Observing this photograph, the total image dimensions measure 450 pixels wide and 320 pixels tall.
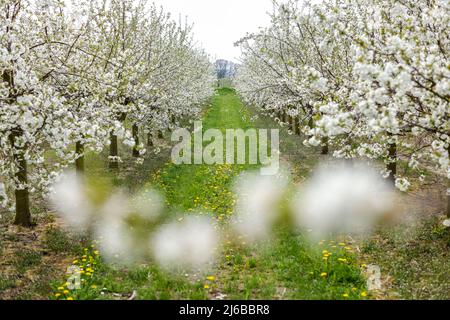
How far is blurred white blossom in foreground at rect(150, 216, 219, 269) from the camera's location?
1049cm

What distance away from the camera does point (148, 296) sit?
8320 millimetres

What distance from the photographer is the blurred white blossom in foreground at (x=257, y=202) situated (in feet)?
42.5

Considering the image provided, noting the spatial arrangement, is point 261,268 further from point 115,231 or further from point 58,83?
point 58,83

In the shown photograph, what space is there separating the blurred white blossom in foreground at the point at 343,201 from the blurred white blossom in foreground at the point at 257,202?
35.4 inches

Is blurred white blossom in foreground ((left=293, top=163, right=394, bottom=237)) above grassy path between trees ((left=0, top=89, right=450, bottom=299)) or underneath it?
above

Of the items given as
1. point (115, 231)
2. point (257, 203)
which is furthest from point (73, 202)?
point (257, 203)

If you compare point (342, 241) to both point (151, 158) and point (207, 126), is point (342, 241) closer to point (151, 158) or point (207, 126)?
point (151, 158)

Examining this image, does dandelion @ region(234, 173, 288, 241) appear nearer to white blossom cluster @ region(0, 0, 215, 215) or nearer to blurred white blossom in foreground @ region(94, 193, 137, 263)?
blurred white blossom in foreground @ region(94, 193, 137, 263)

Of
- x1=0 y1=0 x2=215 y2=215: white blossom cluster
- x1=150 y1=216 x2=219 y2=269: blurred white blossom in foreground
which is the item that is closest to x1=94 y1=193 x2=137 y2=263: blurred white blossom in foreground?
x1=150 y1=216 x2=219 y2=269: blurred white blossom in foreground

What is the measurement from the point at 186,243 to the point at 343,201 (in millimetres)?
6641

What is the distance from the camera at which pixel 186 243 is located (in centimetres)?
Answer: 1188

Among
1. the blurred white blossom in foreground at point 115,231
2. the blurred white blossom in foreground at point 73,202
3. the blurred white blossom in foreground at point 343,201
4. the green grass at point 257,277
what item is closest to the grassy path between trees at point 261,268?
the green grass at point 257,277

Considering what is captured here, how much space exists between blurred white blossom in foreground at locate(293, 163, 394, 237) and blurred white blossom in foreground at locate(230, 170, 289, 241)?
2.95 feet
